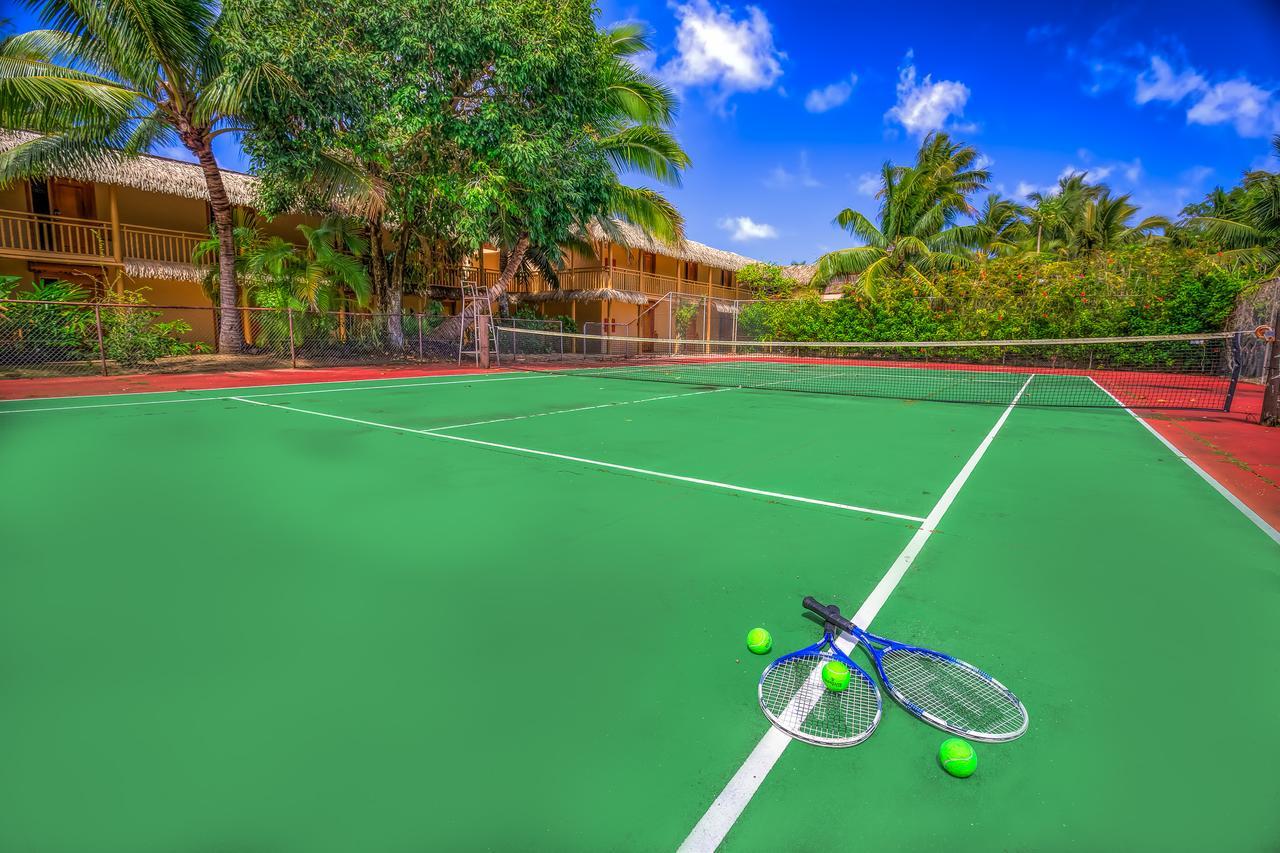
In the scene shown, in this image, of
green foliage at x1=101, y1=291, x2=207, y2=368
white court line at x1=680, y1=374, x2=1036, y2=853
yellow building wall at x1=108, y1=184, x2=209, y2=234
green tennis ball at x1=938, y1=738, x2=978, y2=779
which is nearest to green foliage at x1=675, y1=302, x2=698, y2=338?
yellow building wall at x1=108, y1=184, x2=209, y2=234

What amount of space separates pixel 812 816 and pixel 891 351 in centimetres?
2414

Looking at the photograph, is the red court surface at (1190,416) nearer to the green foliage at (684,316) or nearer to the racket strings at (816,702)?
the racket strings at (816,702)

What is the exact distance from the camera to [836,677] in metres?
2.28

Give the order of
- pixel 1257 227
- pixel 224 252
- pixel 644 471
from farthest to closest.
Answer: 1. pixel 1257 227
2. pixel 224 252
3. pixel 644 471

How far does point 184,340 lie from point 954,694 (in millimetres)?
22392

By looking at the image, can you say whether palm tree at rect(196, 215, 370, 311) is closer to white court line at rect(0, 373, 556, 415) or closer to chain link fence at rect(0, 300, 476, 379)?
chain link fence at rect(0, 300, 476, 379)

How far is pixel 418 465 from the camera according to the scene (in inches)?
224

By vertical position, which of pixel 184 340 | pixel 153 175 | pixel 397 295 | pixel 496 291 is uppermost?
pixel 153 175

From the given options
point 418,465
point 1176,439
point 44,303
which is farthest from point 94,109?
point 1176,439

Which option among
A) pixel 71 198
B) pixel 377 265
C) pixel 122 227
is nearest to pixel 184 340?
pixel 122 227

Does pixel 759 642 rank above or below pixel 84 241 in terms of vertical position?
below

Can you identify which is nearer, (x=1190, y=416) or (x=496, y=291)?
(x=1190, y=416)

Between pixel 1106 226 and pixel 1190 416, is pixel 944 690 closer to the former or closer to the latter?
pixel 1190 416

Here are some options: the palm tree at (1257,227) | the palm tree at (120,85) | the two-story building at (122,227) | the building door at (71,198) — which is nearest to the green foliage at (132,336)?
the two-story building at (122,227)
